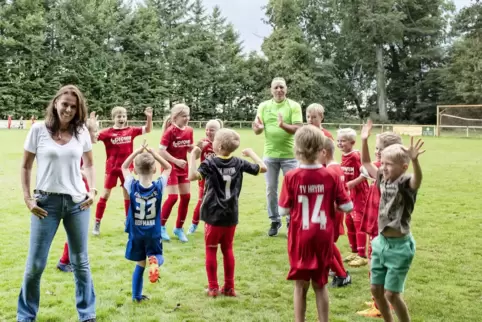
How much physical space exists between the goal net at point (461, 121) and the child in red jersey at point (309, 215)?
110 feet

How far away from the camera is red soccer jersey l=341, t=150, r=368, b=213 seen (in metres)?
5.84

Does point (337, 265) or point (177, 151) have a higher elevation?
point (177, 151)

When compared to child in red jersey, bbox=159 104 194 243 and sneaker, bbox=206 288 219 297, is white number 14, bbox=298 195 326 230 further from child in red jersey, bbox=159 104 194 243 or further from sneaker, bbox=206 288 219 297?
child in red jersey, bbox=159 104 194 243

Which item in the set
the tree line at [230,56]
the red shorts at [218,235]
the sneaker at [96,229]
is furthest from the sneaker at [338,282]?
the tree line at [230,56]

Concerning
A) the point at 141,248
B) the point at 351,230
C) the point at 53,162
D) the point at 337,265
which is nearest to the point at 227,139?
the point at 141,248

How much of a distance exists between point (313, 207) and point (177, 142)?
144 inches

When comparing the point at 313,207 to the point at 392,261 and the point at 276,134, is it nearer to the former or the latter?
the point at 392,261

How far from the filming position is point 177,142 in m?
7.11

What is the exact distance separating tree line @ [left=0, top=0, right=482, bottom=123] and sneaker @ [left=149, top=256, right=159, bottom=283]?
156ft

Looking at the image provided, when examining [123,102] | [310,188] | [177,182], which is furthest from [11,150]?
[123,102]

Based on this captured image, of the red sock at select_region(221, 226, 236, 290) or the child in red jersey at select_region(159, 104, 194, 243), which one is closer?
the red sock at select_region(221, 226, 236, 290)

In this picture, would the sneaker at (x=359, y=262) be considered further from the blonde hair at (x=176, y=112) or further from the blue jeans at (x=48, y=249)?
the blue jeans at (x=48, y=249)

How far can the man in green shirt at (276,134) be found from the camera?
24.2ft

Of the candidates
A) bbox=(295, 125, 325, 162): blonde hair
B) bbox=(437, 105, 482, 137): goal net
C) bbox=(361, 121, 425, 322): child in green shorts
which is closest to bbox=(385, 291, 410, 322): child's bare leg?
bbox=(361, 121, 425, 322): child in green shorts
